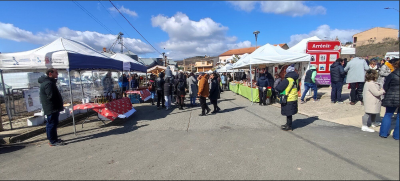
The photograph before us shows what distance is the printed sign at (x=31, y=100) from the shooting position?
691 centimetres

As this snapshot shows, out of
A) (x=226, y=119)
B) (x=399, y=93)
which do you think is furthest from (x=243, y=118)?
(x=399, y=93)

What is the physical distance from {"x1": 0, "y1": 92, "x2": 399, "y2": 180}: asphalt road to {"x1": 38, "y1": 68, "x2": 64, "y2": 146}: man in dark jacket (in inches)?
13.6

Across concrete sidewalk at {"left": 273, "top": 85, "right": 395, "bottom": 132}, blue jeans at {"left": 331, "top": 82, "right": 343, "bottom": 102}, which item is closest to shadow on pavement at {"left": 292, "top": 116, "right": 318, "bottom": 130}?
concrete sidewalk at {"left": 273, "top": 85, "right": 395, "bottom": 132}

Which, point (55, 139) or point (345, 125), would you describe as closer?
point (55, 139)

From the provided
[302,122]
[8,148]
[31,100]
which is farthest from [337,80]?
[31,100]

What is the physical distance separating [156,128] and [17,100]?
18.8 feet

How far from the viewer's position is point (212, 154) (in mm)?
3676

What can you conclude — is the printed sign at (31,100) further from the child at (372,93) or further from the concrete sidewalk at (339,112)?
the child at (372,93)

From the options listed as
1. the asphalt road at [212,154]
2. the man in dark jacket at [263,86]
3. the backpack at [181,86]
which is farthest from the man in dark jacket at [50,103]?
the man in dark jacket at [263,86]

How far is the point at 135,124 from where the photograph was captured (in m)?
6.30

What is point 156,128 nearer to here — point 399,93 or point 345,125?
point 345,125

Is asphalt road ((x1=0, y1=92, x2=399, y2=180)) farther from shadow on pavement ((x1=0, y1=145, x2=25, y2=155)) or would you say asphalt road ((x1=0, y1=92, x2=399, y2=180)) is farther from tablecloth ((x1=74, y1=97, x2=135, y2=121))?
tablecloth ((x1=74, y1=97, x2=135, y2=121))

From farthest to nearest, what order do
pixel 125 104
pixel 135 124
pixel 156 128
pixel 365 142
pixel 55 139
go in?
pixel 125 104 → pixel 135 124 → pixel 156 128 → pixel 55 139 → pixel 365 142

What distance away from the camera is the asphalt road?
116 inches
